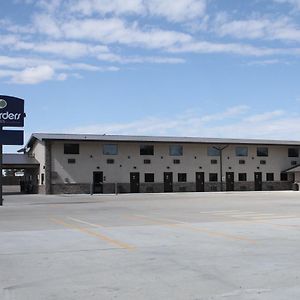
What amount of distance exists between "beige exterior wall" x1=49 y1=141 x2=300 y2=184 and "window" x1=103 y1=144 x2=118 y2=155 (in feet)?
1.05

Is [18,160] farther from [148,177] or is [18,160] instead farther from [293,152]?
[293,152]

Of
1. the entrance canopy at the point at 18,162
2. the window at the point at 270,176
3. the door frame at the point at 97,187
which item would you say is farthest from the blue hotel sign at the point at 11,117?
the window at the point at 270,176

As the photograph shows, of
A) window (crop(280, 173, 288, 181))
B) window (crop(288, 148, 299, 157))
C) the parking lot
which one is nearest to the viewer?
the parking lot

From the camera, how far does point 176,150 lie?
5247 cm

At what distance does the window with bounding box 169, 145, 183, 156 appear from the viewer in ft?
172

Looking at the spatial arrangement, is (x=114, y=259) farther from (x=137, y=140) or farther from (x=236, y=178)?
(x=236, y=178)

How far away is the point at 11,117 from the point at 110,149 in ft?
74.4

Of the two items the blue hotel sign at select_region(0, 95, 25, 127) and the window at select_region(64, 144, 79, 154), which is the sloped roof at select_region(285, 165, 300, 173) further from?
the blue hotel sign at select_region(0, 95, 25, 127)

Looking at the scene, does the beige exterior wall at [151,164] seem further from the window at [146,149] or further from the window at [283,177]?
the window at [283,177]

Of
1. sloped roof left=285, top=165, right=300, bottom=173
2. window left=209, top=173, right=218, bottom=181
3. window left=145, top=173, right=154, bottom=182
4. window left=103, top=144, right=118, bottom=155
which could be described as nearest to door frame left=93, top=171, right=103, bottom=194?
window left=103, top=144, right=118, bottom=155

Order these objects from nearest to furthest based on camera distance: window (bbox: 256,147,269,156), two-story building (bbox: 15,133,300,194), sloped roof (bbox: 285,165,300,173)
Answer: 1. two-story building (bbox: 15,133,300,194)
2. sloped roof (bbox: 285,165,300,173)
3. window (bbox: 256,147,269,156)

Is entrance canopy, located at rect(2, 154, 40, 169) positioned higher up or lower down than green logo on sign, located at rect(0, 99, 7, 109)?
lower down

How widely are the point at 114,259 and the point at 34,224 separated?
291 inches

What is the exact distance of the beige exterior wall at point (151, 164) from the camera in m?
48.2
